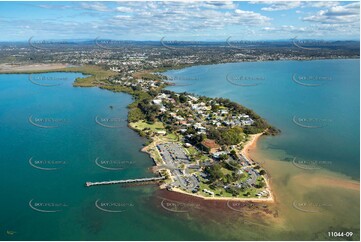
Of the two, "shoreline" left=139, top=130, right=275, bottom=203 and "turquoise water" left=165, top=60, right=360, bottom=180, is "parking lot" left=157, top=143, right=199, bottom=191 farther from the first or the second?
"turquoise water" left=165, top=60, right=360, bottom=180

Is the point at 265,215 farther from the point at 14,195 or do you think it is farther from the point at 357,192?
the point at 14,195

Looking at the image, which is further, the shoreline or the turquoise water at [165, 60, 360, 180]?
the turquoise water at [165, 60, 360, 180]

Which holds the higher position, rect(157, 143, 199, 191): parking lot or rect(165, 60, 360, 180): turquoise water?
rect(165, 60, 360, 180): turquoise water

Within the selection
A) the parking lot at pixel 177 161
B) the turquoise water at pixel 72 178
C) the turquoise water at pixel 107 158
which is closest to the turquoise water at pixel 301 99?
the turquoise water at pixel 107 158

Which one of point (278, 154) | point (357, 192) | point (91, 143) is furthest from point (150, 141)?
point (357, 192)

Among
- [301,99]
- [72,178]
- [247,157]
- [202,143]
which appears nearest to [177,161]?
[202,143]

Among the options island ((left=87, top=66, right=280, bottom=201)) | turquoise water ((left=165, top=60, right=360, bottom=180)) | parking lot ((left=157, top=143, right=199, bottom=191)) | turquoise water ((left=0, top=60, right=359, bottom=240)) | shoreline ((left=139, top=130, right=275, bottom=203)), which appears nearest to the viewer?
turquoise water ((left=0, top=60, right=359, bottom=240))

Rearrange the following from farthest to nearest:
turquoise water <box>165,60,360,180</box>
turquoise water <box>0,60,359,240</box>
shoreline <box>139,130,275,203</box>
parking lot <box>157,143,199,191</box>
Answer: turquoise water <box>165,60,360,180</box>
parking lot <box>157,143,199,191</box>
shoreline <box>139,130,275,203</box>
turquoise water <box>0,60,359,240</box>

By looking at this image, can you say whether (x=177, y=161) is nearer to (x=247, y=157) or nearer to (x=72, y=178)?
(x=247, y=157)

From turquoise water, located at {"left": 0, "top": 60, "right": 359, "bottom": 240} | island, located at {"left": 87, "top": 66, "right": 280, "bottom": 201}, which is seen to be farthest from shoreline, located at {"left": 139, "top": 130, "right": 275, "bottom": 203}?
turquoise water, located at {"left": 0, "top": 60, "right": 359, "bottom": 240}

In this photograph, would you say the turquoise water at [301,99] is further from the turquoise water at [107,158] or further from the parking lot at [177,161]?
the parking lot at [177,161]
